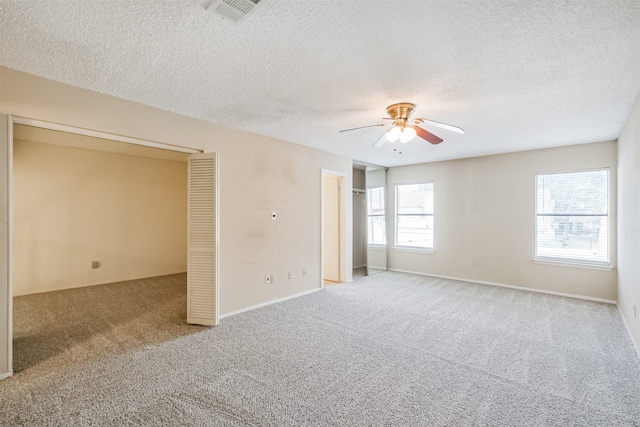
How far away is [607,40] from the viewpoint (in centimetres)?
202

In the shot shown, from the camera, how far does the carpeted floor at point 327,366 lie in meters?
2.05

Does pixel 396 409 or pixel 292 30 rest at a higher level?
pixel 292 30

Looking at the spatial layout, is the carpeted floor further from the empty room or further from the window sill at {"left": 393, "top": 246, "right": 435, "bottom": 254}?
the window sill at {"left": 393, "top": 246, "right": 435, "bottom": 254}

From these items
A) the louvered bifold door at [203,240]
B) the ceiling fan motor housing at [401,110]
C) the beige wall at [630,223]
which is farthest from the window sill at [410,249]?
the louvered bifold door at [203,240]

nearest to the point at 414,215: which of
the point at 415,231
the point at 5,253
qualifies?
the point at 415,231

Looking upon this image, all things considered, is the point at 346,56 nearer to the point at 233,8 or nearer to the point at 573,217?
the point at 233,8

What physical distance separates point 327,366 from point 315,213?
3.03 metres

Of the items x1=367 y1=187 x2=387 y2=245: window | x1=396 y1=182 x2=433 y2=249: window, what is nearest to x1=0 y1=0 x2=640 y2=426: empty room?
x1=396 y1=182 x2=433 y2=249: window

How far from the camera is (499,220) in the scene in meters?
5.73

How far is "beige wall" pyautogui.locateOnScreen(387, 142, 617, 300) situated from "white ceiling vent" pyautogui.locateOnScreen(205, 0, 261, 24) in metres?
5.57

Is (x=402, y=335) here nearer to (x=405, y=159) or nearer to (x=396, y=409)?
(x=396, y=409)

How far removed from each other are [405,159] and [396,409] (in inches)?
202

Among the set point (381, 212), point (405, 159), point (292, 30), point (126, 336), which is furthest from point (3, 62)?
point (381, 212)

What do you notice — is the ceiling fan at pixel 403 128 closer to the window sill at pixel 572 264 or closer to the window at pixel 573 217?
the window at pixel 573 217
